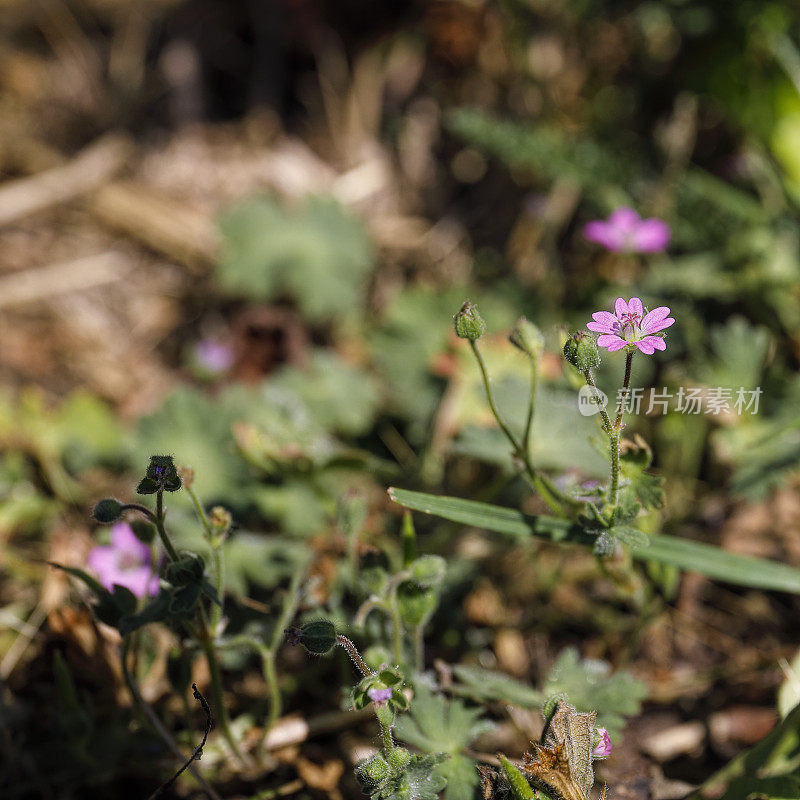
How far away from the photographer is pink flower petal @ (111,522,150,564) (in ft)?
6.48

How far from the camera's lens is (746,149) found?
120 inches

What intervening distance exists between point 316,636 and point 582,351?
2.11 ft

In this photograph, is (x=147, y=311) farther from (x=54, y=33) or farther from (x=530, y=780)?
(x=530, y=780)

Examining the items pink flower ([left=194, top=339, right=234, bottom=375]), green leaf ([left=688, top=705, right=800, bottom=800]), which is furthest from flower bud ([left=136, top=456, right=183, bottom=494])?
pink flower ([left=194, top=339, right=234, bottom=375])

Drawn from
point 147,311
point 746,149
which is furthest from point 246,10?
point 746,149

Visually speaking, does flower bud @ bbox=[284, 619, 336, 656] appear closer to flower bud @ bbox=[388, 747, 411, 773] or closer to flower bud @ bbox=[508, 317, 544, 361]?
flower bud @ bbox=[388, 747, 411, 773]

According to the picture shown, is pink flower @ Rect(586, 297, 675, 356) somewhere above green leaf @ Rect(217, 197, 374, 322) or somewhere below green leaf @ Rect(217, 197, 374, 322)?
above

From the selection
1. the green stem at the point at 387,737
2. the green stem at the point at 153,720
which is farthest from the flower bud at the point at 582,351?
the green stem at the point at 153,720

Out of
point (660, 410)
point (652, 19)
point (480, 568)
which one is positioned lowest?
point (480, 568)

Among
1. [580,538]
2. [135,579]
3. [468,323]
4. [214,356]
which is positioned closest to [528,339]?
[468,323]

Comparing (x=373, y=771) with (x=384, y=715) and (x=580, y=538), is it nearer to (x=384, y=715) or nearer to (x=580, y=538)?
(x=384, y=715)

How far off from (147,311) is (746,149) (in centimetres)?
245

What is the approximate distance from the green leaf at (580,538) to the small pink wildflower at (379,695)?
356 mm

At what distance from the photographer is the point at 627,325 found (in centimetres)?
133
